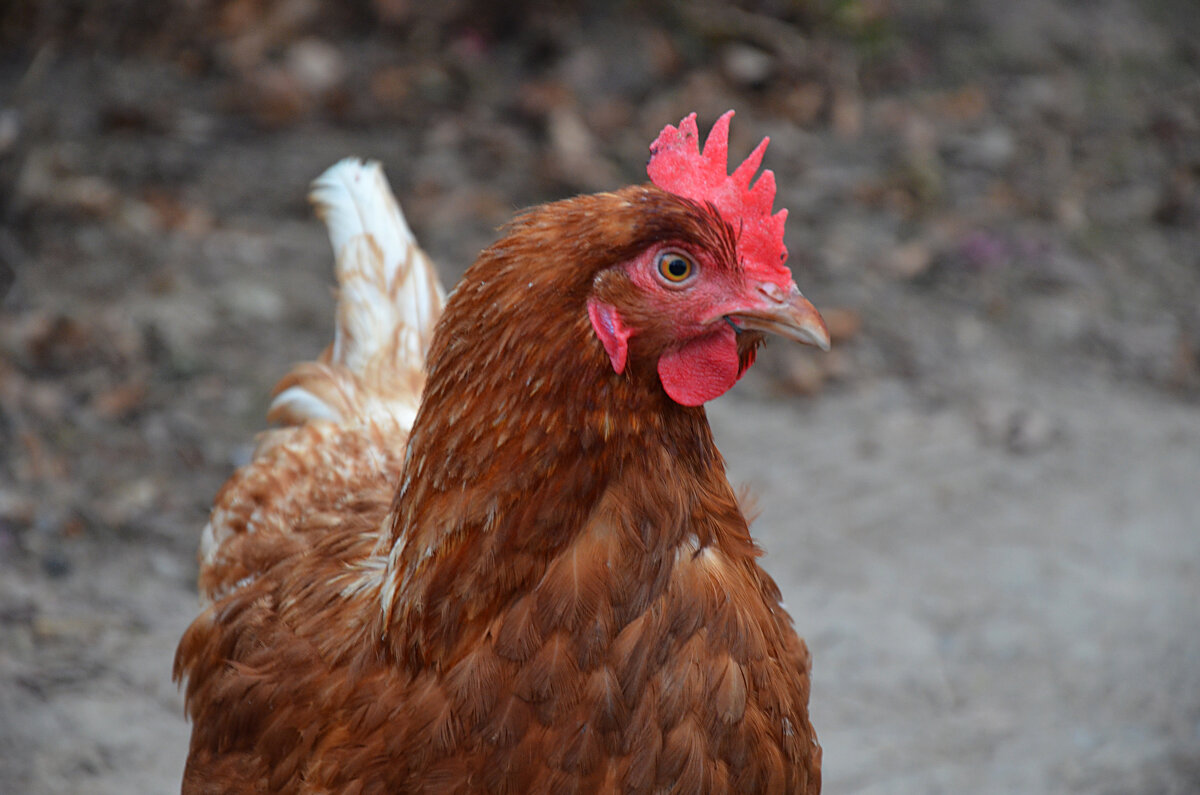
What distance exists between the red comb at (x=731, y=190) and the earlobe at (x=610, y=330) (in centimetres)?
24

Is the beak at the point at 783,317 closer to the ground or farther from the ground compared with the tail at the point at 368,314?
closer to the ground

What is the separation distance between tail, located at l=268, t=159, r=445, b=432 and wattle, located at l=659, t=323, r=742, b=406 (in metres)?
1.20

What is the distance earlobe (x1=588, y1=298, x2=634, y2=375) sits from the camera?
1.73 metres

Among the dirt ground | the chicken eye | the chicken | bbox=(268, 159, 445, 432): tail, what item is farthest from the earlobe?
the dirt ground

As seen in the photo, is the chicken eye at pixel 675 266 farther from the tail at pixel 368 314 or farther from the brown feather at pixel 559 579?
the tail at pixel 368 314

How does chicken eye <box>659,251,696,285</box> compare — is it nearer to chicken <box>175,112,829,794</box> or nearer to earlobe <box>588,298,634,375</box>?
chicken <box>175,112,829,794</box>

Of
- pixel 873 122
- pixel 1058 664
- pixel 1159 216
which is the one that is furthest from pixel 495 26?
pixel 1058 664

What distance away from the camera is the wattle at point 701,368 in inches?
69.6

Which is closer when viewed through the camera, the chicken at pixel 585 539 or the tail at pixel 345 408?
the chicken at pixel 585 539

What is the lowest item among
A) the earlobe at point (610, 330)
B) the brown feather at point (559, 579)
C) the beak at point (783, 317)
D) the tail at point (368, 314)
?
the brown feather at point (559, 579)

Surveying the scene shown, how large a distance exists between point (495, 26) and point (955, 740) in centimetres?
502

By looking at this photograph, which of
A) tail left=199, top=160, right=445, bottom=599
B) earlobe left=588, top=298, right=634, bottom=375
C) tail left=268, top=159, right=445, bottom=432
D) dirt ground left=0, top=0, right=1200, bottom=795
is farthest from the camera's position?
dirt ground left=0, top=0, right=1200, bottom=795

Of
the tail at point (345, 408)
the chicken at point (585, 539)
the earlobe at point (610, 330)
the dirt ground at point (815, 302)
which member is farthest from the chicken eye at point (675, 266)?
the dirt ground at point (815, 302)

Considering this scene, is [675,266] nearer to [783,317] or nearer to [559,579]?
[783,317]
